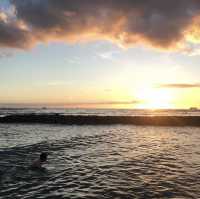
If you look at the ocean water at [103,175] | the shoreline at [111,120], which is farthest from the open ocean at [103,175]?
the shoreline at [111,120]

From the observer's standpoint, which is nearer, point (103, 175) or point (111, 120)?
point (103, 175)

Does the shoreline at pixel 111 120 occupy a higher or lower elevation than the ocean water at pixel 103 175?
higher

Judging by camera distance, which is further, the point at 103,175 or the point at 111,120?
the point at 111,120

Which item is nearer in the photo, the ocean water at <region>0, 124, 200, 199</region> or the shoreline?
the ocean water at <region>0, 124, 200, 199</region>

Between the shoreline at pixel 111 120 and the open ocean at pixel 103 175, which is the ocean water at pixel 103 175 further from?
the shoreline at pixel 111 120

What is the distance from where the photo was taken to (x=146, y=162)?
20.1 m

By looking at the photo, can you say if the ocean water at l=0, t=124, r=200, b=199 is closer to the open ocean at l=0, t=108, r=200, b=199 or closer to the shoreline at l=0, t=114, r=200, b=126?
the open ocean at l=0, t=108, r=200, b=199

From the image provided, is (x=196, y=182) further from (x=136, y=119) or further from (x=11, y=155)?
(x=136, y=119)

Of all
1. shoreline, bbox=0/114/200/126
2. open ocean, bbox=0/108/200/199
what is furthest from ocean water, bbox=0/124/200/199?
shoreline, bbox=0/114/200/126

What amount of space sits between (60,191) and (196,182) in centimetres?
793

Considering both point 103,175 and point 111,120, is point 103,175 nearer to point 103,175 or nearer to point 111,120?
point 103,175

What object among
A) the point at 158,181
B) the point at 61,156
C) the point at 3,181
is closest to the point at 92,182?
the point at 158,181

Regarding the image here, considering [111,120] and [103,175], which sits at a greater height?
[111,120]

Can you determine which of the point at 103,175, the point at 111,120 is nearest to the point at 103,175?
the point at 103,175
